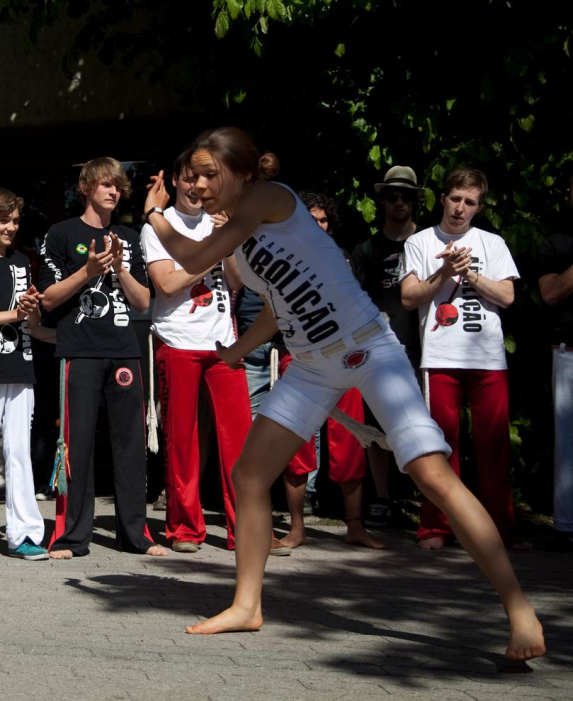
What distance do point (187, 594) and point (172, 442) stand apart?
1.41 meters

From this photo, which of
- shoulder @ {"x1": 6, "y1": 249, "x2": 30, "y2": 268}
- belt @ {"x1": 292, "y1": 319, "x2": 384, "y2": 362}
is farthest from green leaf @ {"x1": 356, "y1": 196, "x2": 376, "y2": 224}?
belt @ {"x1": 292, "y1": 319, "x2": 384, "y2": 362}

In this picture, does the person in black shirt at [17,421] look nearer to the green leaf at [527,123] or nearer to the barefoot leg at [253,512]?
the barefoot leg at [253,512]

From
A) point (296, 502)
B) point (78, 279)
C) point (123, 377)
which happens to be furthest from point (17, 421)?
point (296, 502)

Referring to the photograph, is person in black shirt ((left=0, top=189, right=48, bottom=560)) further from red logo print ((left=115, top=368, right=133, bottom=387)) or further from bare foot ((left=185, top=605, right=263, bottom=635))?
bare foot ((left=185, top=605, right=263, bottom=635))

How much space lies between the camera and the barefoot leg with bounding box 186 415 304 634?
16.0 ft

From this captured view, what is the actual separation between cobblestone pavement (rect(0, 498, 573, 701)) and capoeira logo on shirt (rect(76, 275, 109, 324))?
136cm

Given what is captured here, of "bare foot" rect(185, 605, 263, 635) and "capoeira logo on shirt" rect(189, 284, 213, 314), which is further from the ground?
"capoeira logo on shirt" rect(189, 284, 213, 314)

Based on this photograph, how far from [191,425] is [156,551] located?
0.75m

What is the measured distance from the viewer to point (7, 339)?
6848mm

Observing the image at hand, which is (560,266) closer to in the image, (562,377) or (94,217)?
(562,377)

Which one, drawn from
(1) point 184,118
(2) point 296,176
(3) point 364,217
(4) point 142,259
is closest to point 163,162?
(1) point 184,118

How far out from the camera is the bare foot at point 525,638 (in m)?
4.40

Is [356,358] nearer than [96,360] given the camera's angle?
Yes

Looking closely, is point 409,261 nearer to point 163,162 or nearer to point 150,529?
point 150,529
